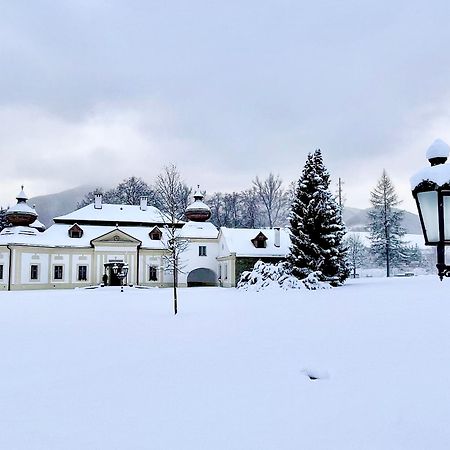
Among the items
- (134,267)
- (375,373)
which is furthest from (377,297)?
(134,267)

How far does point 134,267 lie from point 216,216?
26695 millimetres

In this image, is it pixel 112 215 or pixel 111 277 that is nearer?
pixel 111 277

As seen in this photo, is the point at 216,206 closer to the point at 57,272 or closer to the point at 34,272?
the point at 57,272

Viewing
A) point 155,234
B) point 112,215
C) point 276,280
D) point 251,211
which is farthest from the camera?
point 251,211

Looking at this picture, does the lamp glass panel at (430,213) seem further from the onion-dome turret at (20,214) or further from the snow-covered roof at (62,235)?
the onion-dome turret at (20,214)

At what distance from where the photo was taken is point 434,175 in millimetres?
3197

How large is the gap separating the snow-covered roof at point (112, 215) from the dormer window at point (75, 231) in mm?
1892

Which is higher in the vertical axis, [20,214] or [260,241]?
[20,214]

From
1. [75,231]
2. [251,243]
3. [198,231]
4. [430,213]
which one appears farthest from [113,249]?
[430,213]

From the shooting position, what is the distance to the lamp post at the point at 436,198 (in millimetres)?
3156

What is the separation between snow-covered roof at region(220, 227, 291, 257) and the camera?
3638 centimetres

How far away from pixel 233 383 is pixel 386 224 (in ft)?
129

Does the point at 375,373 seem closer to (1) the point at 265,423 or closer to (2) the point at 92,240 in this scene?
(1) the point at 265,423

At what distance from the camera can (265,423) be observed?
6043 mm
